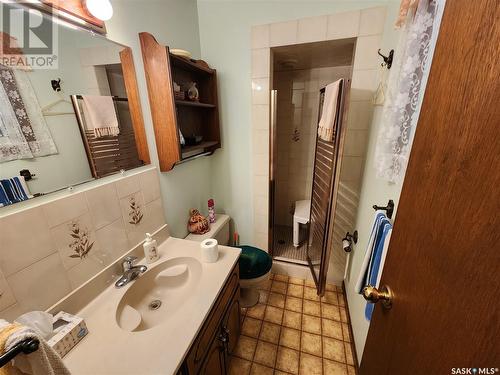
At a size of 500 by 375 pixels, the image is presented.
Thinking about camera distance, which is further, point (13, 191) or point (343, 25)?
point (343, 25)

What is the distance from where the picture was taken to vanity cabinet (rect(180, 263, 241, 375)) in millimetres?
799

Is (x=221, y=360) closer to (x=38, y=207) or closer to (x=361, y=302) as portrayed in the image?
(x=361, y=302)

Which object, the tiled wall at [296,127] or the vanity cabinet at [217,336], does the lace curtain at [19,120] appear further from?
the tiled wall at [296,127]

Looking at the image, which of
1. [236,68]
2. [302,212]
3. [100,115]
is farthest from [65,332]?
[302,212]

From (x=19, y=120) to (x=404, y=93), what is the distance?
4.58ft

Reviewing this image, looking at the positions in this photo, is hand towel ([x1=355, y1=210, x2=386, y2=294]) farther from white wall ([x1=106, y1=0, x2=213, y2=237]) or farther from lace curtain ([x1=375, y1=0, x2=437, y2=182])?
white wall ([x1=106, y1=0, x2=213, y2=237])

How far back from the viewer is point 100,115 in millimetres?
943

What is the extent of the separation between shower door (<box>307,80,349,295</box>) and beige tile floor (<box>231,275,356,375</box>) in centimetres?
20

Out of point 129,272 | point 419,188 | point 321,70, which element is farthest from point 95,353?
point 321,70

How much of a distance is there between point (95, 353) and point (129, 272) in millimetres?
385

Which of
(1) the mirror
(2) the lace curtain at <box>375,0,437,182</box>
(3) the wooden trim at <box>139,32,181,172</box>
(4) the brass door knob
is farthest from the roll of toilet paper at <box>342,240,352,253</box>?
(1) the mirror

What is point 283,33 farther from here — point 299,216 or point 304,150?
point 299,216

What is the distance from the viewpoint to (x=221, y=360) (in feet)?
3.55

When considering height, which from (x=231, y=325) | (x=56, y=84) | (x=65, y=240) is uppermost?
(x=56, y=84)
